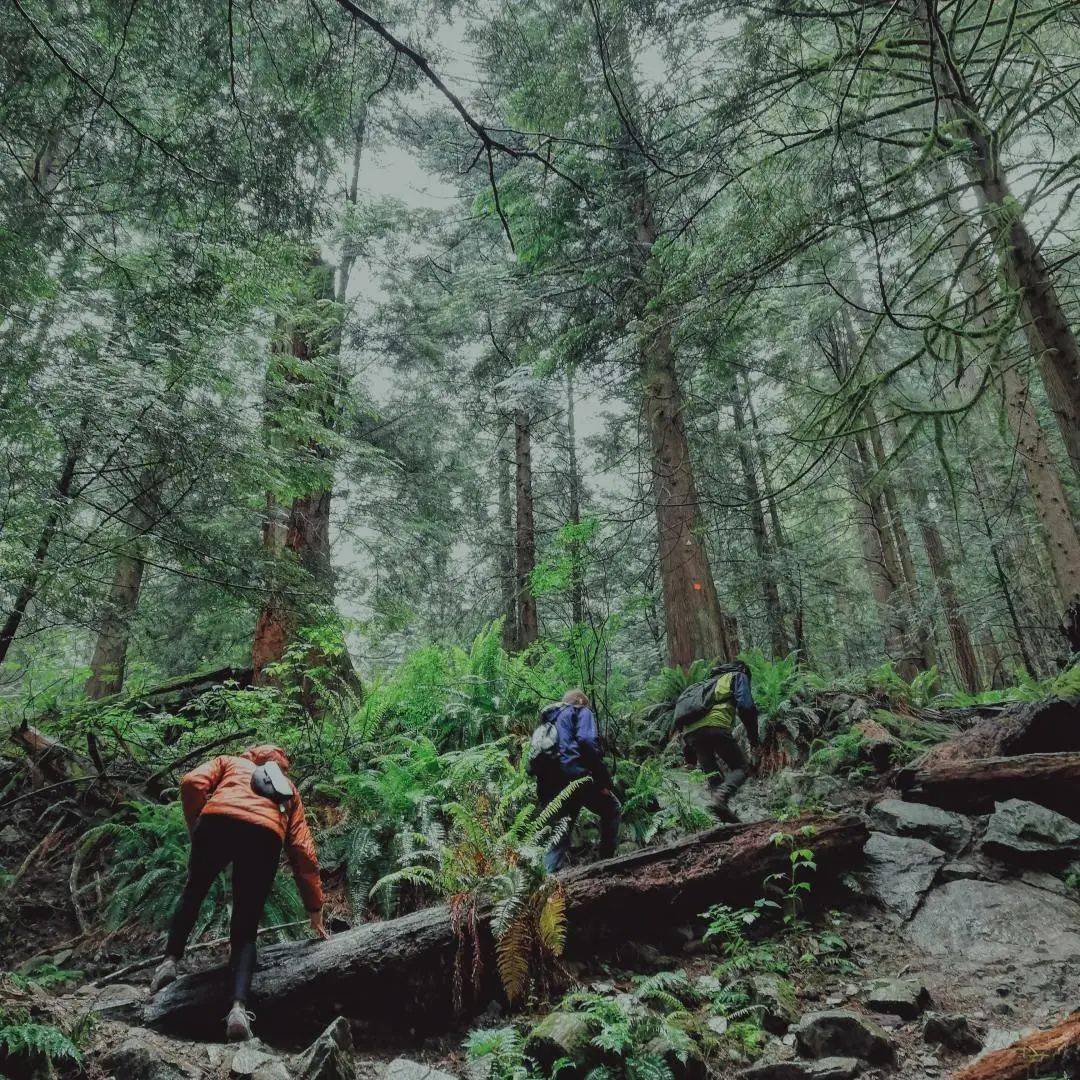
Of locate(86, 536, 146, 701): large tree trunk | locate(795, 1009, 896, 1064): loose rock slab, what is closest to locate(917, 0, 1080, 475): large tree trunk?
locate(795, 1009, 896, 1064): loose rock slab

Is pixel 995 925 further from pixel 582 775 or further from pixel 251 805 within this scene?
pixel 251 805

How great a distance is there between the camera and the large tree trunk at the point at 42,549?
4.90 metres

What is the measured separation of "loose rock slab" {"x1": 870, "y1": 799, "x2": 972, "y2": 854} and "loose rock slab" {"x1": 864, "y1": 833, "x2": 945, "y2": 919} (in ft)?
0.35

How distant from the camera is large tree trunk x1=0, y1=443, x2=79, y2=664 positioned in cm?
490

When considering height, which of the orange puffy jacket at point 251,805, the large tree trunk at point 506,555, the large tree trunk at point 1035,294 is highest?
the large tree trunk at point 506,555

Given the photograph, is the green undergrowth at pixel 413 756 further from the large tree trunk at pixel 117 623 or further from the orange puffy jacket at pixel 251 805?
the large tree trunk at pixel 117 623

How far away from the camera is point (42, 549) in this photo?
200 inches

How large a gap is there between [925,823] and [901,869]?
633mm

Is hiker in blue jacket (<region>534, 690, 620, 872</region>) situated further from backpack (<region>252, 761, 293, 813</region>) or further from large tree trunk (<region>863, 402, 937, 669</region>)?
large tree trunk (<region>863, 402, 937, 669</region>)

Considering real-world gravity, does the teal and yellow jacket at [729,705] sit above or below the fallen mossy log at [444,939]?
above

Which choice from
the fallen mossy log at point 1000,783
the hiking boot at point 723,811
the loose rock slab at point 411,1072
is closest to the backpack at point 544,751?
the hiking boot at point 723,811

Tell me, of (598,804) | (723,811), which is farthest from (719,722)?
(598,804)

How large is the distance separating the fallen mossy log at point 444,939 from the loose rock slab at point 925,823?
2.43 ft

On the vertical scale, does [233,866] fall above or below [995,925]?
above
